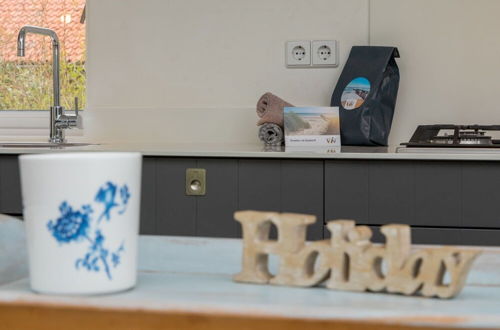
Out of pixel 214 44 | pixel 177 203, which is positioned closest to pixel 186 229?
pixel 177 203

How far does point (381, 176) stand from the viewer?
1.96 meters

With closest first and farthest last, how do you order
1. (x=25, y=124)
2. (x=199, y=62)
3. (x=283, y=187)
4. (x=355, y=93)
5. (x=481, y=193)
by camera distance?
(x=481, y=193)
(x=283, y=187)
(x=355, y=93)
(x=199, y=62)
(x=25, y=124)

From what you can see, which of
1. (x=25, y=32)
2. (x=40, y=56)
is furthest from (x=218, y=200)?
(x=40, y=56)

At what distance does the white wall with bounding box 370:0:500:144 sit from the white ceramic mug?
2.13 metres

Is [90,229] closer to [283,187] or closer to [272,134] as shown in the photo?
[283,187]

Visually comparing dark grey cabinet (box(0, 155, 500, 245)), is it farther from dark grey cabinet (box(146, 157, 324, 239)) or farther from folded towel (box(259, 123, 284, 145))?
folded towel (box(259, 123, 284, 145))

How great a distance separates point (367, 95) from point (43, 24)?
1.41m

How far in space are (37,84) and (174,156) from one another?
1204 millimetres

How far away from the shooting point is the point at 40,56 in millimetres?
3035

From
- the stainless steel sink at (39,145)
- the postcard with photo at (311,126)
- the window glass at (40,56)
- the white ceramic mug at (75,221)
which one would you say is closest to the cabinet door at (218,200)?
the postcard with photo at (311,126)

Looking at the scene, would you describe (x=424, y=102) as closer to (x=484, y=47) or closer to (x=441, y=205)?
(x=484, y=47)

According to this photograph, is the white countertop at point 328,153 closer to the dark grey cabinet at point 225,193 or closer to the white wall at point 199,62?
the dark grey cabinet at point 225,193

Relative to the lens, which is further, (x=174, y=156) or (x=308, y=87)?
(x=308, y=87)

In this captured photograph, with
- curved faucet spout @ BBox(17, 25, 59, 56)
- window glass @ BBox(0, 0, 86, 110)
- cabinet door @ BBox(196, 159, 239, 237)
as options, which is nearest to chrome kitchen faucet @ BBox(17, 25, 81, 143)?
curved faucet spout @ BBox(17, 25, 59, 56)
